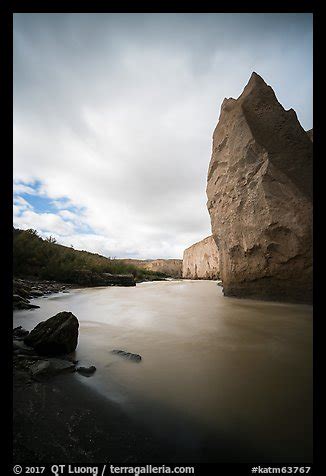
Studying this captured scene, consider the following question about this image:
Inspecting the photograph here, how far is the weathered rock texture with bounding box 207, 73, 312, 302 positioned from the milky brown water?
6.04ft

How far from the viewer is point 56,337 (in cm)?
187

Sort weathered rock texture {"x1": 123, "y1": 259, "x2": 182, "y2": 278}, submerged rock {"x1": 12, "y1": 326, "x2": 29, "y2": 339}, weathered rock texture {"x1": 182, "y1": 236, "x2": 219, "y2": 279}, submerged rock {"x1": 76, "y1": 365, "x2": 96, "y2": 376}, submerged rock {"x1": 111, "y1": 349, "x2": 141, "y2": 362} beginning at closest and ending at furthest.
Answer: submerged rock {"x1": 76, "y1": 365, "x2": 96, "y2": 376} < submerged rock {"x1": 111, "y1": 349, "x2": 141, "y2": 362} < submerged rock {"x1": 12, "y1": 326, "x2": 29, "y2": 339} < weathered rock texture {"x1": 182, "y1": 236, "x2": 219, "y2": 279} < weathered rock texture {"x1": 123, "y1": 259, "x2": 182, "y2": 278}

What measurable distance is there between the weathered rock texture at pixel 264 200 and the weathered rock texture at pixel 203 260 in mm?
19434

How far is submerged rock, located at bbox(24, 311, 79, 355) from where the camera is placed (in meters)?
1.86

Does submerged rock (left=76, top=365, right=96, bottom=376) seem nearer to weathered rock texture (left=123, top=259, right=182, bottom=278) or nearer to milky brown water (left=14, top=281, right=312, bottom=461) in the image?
milky brown water (left=14, top=281, right=312, bottom=461)

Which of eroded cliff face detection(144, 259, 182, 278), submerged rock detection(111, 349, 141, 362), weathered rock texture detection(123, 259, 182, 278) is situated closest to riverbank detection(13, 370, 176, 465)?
submerged rock detection(111, 349, 141, 362)

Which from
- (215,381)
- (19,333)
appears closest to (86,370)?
(215,381)

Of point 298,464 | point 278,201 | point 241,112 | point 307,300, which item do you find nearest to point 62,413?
point 298,464

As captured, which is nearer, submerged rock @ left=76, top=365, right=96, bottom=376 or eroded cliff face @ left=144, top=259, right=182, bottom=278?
submerged rock @ left=76, top=365, right=96, bottom=376

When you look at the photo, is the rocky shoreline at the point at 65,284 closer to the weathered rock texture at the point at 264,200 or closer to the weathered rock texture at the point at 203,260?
the weathered rock texture at the point at 264,200

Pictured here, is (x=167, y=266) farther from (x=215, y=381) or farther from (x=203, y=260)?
(x=215, y=381)
